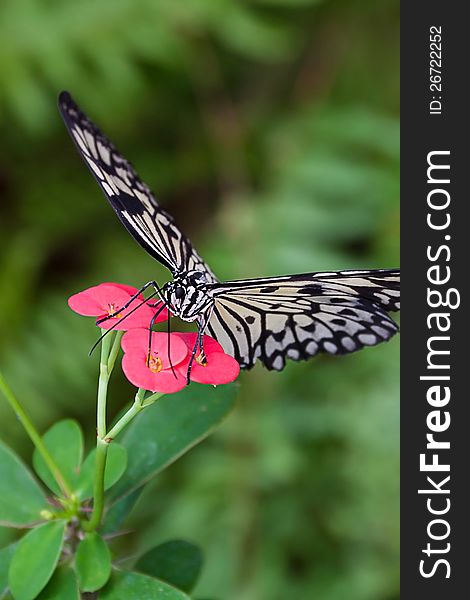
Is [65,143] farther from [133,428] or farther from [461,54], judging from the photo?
[133,428]

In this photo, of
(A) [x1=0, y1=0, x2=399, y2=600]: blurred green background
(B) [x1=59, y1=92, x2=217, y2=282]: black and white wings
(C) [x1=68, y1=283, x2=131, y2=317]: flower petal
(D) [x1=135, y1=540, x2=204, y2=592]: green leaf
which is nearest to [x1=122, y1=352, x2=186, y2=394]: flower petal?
(C) [x1=68, y1=283, x2=131, y2=317]: flower petal

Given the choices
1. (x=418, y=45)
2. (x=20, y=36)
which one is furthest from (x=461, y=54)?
(x=20, y=36)

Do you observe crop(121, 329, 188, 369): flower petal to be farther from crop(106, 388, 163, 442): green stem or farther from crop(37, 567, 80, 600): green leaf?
crop(37, 567, 80, 600): green leaf

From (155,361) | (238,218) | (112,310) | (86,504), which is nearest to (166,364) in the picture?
(155,361)

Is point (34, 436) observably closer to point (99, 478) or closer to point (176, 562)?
point (99, 478)

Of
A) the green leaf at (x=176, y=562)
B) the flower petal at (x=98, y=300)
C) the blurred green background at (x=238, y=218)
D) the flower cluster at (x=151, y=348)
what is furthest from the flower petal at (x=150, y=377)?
the blurred green background at (x=238, y=218)

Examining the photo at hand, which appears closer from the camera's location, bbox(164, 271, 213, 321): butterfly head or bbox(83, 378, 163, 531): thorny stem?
bbox(83, 378, 163, 531): thorny stem
